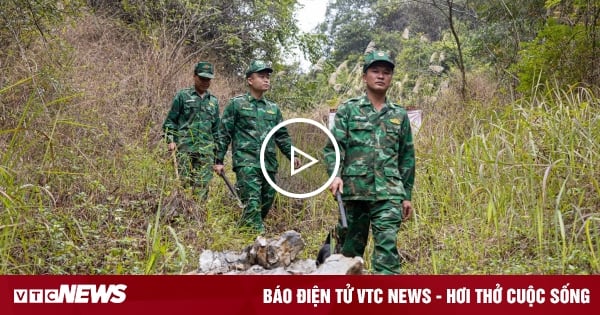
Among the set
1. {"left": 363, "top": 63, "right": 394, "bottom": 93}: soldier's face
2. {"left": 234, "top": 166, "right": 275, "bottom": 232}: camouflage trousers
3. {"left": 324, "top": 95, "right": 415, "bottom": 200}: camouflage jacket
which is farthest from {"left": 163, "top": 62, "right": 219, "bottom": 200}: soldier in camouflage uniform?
{"left": 363, "top": 63, "right": 394, "bottom": 93}: soldier's face

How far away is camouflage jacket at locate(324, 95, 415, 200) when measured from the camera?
465 centimetres

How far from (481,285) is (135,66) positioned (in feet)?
28.9

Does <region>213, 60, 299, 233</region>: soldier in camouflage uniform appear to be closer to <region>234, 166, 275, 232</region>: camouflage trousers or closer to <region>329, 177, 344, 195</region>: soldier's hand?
<region>234, 166, 275, 232</region>: camouflage trousers

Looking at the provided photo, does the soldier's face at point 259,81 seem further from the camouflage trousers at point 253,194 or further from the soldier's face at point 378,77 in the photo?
the soldier's face at point 378,77

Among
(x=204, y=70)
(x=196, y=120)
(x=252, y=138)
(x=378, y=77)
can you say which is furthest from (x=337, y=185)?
(x=204, y=70)

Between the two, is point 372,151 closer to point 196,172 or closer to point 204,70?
point 196,172

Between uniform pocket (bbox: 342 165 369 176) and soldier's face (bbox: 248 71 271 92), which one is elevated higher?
soldier's face (bbox: 248 71 271 92)

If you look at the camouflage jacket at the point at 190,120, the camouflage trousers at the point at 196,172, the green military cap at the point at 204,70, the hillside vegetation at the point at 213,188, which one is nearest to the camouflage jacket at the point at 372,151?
the hillside vegetation at the point at 213,188

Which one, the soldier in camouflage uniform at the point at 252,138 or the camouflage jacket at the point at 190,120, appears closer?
the soldier in camouflage uniform at the point at 252,138

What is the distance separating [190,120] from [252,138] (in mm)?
975

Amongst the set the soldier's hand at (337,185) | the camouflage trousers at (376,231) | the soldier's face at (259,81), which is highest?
the soldier's face at (259,81)

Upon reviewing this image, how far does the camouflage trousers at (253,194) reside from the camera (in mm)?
6266

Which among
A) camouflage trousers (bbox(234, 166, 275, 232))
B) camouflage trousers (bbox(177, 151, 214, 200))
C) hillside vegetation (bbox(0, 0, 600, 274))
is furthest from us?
camouflage trousers (bbox(234, 166, 275, 232))

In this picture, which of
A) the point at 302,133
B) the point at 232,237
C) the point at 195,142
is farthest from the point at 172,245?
the point at 302,133
